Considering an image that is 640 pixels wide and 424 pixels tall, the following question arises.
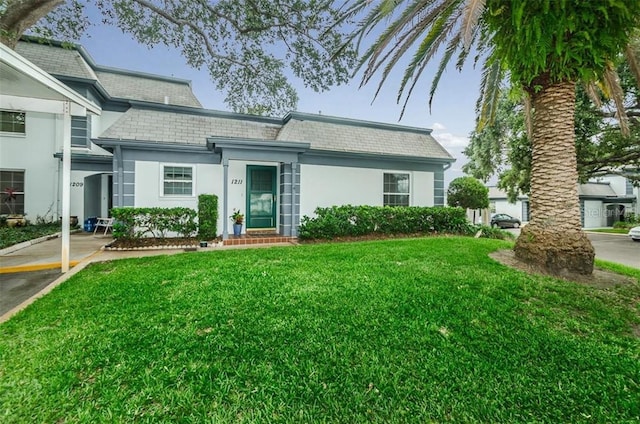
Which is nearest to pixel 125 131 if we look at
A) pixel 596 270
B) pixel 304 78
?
pixel 304 78

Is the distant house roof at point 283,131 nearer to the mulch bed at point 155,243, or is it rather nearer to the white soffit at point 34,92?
the white soffit at point 34,92

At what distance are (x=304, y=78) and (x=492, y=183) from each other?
3193cm

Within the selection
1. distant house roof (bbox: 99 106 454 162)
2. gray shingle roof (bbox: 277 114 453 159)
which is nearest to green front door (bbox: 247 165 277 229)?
distant house roof (bbox: 99 106 454 162)

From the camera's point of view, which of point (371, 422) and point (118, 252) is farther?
point (118, 252)

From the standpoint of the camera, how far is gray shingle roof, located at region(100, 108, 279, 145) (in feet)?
28.2

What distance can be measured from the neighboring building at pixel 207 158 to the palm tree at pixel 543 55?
4.31 metres

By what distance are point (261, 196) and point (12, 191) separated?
34.8 feet

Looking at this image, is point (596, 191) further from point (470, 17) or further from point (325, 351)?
point (325, 351)

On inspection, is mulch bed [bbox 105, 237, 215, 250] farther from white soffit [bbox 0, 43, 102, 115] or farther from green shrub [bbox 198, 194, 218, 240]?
white soffit [bbox 0, 43, 102, 115]

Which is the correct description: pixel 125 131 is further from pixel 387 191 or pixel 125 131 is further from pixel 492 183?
pixel 492 183

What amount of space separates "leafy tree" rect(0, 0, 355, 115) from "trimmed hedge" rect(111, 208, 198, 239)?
5.60 metres

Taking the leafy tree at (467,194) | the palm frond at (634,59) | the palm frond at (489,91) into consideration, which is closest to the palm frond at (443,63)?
the palm frond at (489,91)

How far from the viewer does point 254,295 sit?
3.82m

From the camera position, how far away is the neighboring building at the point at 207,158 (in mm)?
8594
